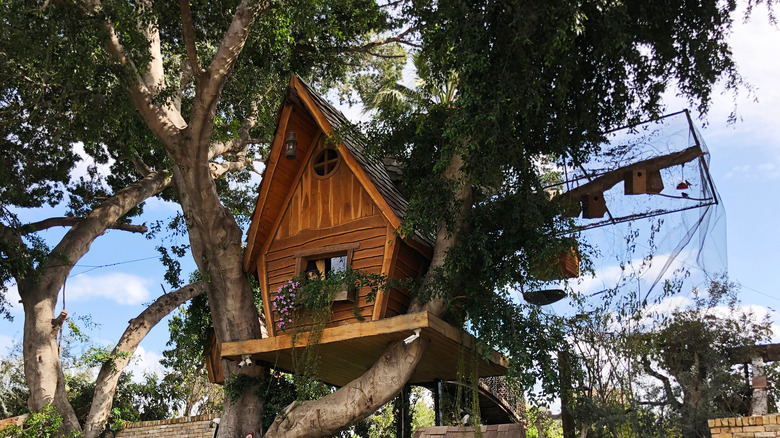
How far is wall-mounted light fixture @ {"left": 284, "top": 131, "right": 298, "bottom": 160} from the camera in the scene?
11734mm

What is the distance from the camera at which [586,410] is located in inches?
392

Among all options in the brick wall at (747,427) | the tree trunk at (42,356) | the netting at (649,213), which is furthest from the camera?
the tree trunk at (42,356)

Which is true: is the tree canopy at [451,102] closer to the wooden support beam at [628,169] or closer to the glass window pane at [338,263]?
the wooden support beam at [628,169]

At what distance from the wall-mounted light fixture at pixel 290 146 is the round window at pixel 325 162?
515mm

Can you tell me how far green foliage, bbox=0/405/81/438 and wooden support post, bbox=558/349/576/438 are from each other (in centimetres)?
957

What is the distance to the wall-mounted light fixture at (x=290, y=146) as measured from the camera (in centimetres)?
1173

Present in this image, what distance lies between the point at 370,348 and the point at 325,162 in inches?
130

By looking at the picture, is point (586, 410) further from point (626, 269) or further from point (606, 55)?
point (606, 55)

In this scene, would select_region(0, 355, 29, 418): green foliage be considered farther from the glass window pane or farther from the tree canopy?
the glass window pane

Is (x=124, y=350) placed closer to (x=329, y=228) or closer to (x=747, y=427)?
(x=329, y=228)

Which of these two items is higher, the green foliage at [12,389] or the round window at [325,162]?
the round window at [325,162]

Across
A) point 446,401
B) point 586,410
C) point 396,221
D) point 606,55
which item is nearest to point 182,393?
point 446,401

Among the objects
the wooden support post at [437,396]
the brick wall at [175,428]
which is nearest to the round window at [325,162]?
the wooden support post at [437,396]

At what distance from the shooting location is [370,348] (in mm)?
11164
